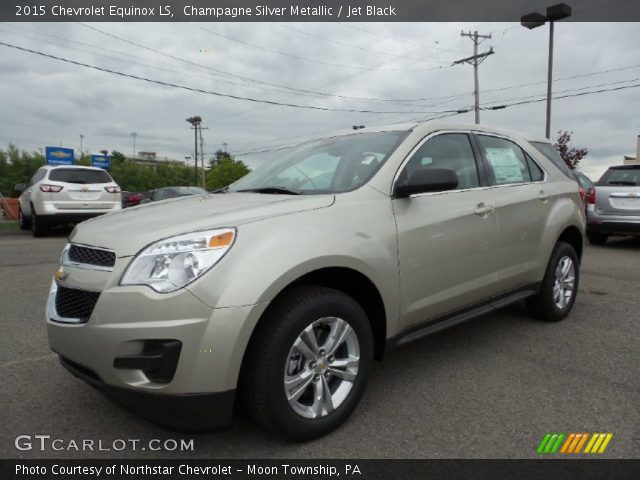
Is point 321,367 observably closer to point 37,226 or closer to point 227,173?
point 37,226

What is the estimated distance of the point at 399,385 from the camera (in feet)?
9.62

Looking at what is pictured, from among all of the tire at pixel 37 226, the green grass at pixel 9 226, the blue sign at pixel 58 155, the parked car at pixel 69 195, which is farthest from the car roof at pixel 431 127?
the blue sign at pixel 58 155

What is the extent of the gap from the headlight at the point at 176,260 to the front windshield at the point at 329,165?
2.80ft

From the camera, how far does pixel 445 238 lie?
289 centimetres

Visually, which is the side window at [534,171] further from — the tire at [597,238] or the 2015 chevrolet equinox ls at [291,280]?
the tire at [597,238]

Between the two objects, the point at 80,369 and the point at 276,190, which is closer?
the point at 80,369

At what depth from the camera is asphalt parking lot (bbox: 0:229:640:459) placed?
2.26 metres

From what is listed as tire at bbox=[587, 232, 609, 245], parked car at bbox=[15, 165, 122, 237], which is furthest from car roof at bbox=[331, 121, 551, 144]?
parked car at bbox=[15, 165, 122, 237]

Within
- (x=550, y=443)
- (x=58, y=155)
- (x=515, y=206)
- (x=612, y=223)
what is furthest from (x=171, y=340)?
(x=58, y=155)

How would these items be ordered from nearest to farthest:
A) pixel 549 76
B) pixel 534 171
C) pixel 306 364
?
pixel 306 364 < pixel 534 171 < pixel 549 76

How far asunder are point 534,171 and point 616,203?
599 centimetres

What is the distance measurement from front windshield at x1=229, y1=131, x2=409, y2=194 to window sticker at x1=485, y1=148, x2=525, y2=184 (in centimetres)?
94

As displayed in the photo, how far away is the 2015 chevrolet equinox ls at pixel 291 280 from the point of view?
6.43 feet

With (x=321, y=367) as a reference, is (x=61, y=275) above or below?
above
